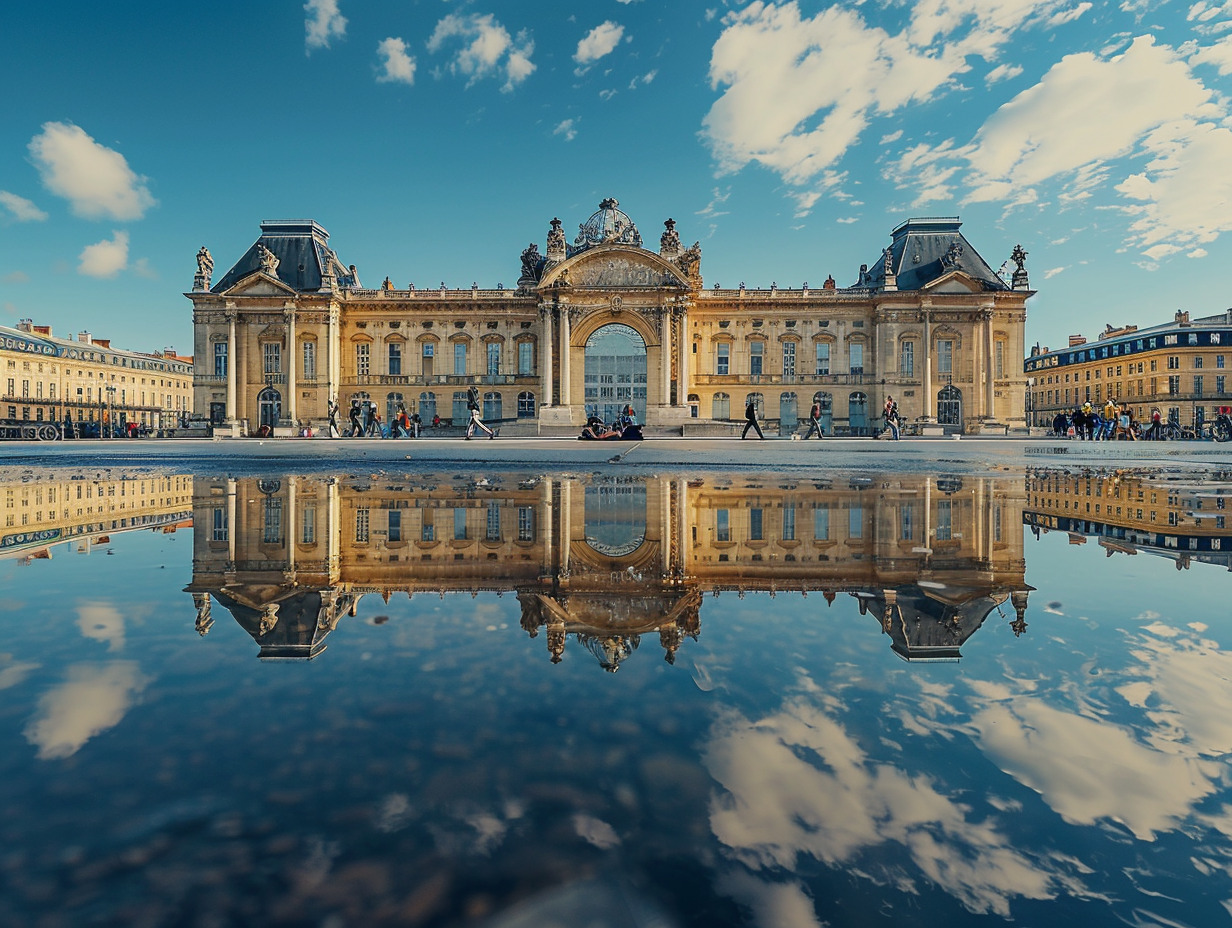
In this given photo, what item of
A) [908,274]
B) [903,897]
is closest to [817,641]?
[903,897]

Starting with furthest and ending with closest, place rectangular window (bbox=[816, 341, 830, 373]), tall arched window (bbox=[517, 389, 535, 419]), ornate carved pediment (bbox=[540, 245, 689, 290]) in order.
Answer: tall arched window (bbox=[517, 389, 535, 419]) < rectangular window (bbox=[816, 341, 830, 373]) < ornate carved pediment (bbox=[540, 245, 689, 290])

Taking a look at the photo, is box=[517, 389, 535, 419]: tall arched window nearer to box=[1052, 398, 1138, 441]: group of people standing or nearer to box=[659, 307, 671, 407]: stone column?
box=[659, 307, 671, 407]: stone column

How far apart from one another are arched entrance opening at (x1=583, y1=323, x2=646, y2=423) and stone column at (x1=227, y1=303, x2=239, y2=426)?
23.4 meters

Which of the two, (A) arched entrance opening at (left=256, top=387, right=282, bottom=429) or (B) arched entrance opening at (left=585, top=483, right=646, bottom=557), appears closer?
(B) arched entrance opening at (left=585, top=483, right=646, bottom=557)

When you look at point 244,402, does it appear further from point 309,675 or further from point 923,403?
point 309,675

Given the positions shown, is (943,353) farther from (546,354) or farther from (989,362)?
(546,354)

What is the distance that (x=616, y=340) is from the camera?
45156 millimetres

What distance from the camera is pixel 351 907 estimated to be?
→ 860 millimetres

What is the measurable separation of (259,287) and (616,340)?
2391 centimetres

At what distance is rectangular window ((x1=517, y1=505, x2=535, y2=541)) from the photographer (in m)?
3.90

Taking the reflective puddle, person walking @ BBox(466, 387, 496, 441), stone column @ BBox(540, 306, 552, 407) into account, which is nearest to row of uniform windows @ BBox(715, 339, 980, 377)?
stone column @ BBox(540, 306, 552, 407)

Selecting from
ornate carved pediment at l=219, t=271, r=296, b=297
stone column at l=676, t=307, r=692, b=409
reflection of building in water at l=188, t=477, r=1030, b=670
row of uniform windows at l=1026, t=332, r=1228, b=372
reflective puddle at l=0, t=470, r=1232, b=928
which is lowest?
reflective puddle at l=0, t=470, r=1232, b=928

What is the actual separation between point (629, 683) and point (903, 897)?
772mm

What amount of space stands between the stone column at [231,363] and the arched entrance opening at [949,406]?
47.1 metres
